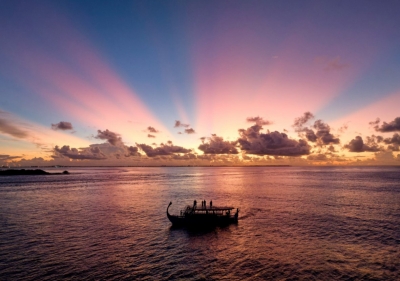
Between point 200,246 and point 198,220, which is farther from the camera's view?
point 198,220

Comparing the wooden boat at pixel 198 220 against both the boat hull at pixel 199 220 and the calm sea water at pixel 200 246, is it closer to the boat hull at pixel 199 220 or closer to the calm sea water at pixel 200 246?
the boat hull at pixel 199 220

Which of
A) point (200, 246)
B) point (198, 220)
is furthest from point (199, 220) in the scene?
point (200, 246)

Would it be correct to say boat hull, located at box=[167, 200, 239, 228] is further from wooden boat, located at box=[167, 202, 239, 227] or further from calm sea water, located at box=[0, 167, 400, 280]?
calm sea water, located at box=[0, 167, 400, 280]

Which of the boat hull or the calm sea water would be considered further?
the boat hull

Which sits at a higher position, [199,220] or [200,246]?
[199,220]

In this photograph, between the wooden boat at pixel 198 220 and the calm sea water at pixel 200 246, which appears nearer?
the calm sea water at pixel 200 246

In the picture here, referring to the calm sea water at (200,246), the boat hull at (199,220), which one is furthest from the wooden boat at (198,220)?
the calm sea water at (200,246)

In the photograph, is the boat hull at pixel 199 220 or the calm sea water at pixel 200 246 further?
the boat hull at pixel 199 220

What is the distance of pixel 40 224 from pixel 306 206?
210 feet

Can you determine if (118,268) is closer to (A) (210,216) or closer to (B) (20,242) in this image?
(B) (20,242)

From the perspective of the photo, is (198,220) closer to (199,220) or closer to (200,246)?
(199,220)

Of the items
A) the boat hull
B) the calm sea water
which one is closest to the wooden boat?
the boat hull

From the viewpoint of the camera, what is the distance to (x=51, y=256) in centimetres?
3409

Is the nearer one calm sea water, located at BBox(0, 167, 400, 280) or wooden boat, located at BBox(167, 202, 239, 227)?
calm sea water, located at BBox(0, 167, 400, 280)
